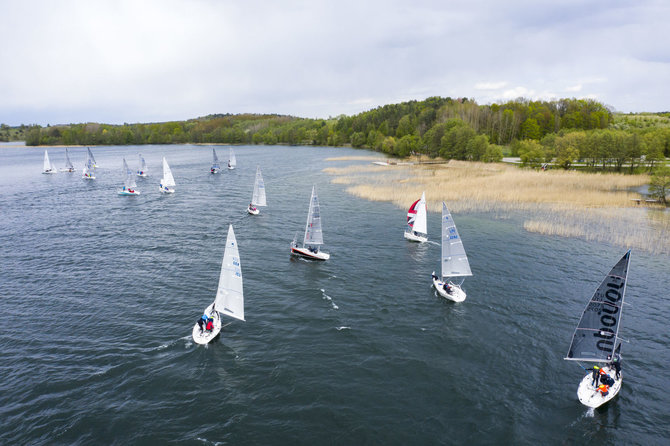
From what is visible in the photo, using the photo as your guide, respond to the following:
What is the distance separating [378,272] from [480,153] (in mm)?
106889

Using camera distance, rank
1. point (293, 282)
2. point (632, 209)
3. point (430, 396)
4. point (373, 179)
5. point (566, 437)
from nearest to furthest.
Answer: 1. point (566, 437)
2. point (430, 396)
3. point (293, 282)
4. point (632, 209)
5. point (373, 179)

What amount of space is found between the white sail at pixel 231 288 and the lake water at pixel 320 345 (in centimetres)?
211

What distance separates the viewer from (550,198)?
75.6 m

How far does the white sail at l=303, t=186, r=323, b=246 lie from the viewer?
Result: 4609cm

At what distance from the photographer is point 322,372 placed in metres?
26.7

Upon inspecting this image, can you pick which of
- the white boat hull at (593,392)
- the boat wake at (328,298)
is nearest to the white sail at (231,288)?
the boat wake at (328,298)

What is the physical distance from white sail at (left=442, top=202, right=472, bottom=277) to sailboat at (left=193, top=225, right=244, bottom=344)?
848 inches

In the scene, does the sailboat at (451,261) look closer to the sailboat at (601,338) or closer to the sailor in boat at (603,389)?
the sailboat at (601,338)

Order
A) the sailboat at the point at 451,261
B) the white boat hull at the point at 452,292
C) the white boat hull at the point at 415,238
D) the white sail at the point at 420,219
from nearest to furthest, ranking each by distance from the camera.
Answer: the white boat hull at the point at 452,292, the sailboat at the point at 451,261, the white sail at the point at 420,219, the white boat hull at the point at 415,238

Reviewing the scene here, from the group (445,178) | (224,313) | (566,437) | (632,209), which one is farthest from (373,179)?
(566,437)

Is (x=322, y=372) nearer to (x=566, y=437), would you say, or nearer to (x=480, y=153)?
(x=566, y=437)

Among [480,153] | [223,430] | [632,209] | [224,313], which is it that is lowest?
[223,430]

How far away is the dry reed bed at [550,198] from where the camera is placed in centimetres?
5556

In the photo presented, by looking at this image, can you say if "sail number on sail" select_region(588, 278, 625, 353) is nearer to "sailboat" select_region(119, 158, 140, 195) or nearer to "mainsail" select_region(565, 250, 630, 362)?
"mainsail" select_region(565, 250, 630, 362)
